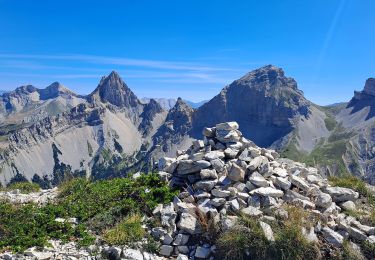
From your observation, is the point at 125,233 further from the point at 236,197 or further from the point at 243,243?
the point at 236,197

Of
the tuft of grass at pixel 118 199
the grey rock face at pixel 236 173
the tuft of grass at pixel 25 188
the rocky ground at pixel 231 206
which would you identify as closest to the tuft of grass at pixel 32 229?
the rocky ground at pixel 231 206

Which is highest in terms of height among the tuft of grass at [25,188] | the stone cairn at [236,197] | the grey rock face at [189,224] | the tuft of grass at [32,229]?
the stone cairn at [236,197]

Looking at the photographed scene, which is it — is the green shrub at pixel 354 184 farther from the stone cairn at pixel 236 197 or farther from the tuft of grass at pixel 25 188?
the tuft of grass at pixel 25 188

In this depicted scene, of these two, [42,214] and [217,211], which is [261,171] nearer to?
[217,211]

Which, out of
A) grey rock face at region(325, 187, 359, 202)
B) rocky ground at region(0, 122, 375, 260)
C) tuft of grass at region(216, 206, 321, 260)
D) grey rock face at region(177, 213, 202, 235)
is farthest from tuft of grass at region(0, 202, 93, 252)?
grey rock face at region(325, 187, 359, 202)

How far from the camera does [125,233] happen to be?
1396 cm

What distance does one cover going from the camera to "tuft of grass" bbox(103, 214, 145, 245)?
44.8 feet

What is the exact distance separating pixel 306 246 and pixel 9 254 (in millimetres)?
10460

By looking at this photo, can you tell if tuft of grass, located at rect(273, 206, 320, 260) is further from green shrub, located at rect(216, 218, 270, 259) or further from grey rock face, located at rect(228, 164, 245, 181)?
grey rock face, located at rect(228, 164, 245, 181)

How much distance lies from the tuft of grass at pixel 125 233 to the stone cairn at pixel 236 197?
682 millimetres

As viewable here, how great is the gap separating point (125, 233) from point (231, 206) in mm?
4387

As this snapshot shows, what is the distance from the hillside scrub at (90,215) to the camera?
545 inches

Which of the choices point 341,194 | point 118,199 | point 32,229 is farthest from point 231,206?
point 32,229

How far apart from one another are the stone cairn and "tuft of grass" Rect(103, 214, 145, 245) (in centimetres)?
68
